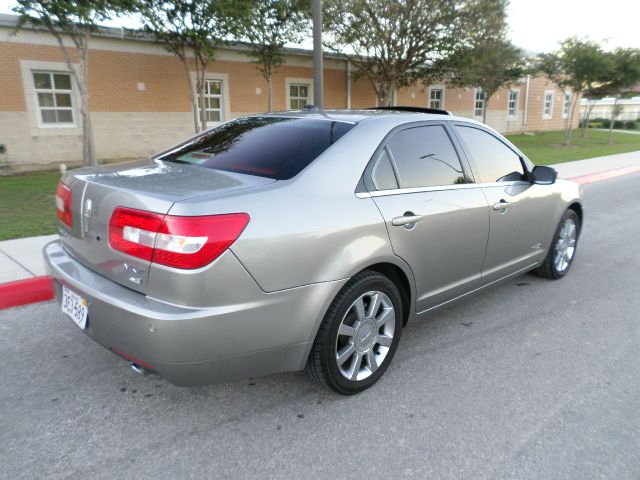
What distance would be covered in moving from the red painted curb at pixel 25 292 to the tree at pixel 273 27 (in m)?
8.82

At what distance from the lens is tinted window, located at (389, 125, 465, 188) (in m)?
3.03

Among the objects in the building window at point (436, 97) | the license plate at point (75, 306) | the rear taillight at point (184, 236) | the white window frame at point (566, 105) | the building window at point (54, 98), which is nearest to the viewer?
the rear taillight at point (184, 236)

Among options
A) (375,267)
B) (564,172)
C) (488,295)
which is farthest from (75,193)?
(564,172)

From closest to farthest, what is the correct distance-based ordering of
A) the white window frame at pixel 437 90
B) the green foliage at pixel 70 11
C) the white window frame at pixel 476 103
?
the green foliage at pixel 70 11 → the white window frame at pixel 437 90 → the white window frame at pixel 476 103

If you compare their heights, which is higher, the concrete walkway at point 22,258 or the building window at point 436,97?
the building window at point 436,97

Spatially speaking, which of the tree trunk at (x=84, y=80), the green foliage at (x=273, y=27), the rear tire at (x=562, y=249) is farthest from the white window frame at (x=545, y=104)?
the rear tire at (x=562, y=249)

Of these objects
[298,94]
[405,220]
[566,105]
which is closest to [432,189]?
[405,220]

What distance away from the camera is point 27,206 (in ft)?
26.2

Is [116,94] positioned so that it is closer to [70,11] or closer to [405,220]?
[70,11]

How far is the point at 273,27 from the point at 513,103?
22667mm

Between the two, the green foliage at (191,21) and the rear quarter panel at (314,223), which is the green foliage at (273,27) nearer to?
the green foliage at (191,21)

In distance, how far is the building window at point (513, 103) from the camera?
31505 mm


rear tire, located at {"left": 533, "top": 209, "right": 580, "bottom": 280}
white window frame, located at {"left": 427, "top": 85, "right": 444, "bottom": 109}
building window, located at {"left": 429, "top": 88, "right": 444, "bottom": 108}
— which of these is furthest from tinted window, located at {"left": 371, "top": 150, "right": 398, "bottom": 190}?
building window, located at {"left": 429, "top": 88, "right": 444, "bottom": 108}

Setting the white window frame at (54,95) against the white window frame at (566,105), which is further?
the white window frame at (566,105)
